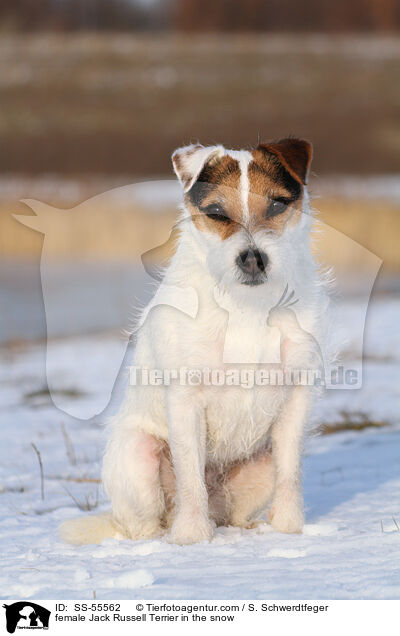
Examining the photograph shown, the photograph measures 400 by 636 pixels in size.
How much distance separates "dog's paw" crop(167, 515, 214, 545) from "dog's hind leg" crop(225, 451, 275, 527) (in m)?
0.52

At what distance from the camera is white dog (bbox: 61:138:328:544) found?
4.66m

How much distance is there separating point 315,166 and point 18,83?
14071 mm

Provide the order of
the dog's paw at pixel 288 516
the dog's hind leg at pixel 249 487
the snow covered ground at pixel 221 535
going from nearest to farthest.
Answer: the snow covered ground at pixel 221 535 < the dog's paw at pixel 288 516 < the dog's hind leg at pixel 249 487

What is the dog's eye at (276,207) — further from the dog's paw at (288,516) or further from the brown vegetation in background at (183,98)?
the brown vegetation in background at (183,98)

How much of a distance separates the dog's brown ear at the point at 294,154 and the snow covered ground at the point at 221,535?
4.88 ft

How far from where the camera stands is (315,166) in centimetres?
2531

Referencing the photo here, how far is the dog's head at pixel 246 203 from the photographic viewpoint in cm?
455

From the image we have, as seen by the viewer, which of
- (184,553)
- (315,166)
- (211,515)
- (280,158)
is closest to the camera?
(184,553)

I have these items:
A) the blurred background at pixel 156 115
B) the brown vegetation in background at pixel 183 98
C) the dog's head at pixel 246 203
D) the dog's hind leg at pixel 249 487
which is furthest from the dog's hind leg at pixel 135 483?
the brown vegetation in background at pixel 183 98

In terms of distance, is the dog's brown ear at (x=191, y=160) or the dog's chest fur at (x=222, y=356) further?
the dog's brown ear at (x=191, y=160)
